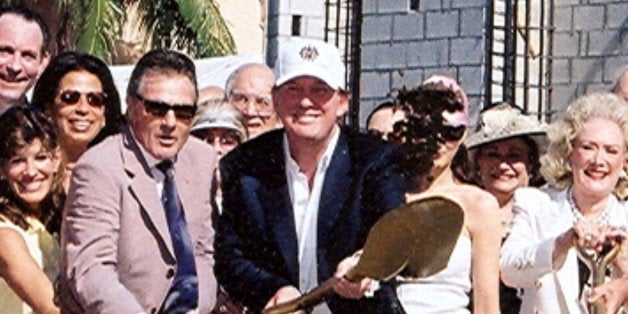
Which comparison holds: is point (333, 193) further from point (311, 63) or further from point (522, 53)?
point (522, 53)

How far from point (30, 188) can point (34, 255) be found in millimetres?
279

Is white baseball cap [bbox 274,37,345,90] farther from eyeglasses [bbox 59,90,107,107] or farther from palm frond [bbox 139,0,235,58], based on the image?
palm frond [bbox 139,0,235,58]

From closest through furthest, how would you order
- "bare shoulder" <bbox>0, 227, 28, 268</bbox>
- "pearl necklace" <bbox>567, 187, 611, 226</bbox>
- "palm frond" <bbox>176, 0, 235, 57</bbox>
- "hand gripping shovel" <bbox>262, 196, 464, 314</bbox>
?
"hand gripping shovel" <bbox>262, 196, 464, 314</bbox>, "bare shoulder" <bbox>0, 227, 28, 268</bbox>, "pearl necklace" <bbox>567, 187, 611, 226</bbox>, "palm frond" <bbox>176, 0, 235, 57</bbox>

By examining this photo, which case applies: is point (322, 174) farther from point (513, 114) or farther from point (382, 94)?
point (382, 94)

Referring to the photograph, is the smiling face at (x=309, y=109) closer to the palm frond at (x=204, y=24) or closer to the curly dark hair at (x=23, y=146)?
the curly dark hair at (x=23, y=146)

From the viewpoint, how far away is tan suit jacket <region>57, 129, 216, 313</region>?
18.4 ft

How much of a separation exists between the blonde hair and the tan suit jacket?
5.32ft

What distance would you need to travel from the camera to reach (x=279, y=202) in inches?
239

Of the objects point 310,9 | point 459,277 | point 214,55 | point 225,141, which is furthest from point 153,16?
point 459,277

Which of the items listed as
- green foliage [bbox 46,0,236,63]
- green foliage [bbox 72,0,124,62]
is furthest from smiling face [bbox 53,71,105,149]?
green foliage [bbox 46,0,236,63]

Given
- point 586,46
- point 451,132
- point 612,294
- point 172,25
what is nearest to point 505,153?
point 451,132

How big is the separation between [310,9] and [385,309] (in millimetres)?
14926

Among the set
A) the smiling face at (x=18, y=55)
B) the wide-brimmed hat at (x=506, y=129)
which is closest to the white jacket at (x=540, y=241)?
the wide-brimmed hat at (x=506, y=129)

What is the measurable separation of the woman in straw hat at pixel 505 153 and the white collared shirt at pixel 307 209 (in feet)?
6.38
